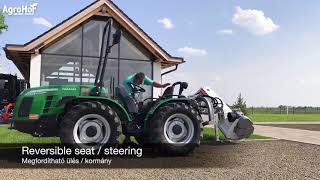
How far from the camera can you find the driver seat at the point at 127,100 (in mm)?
7973

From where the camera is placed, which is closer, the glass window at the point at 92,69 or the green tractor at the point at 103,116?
the green tractor at the point at 103,116

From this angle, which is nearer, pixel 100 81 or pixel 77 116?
pixel 77 116

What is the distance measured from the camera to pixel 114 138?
7.38m

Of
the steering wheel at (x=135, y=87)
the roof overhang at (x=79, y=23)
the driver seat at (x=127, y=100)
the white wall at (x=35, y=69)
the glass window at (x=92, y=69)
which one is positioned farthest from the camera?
the glass window at (x=92, y=69)

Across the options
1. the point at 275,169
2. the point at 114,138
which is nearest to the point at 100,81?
the point at 114,138

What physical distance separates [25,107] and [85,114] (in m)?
1.22

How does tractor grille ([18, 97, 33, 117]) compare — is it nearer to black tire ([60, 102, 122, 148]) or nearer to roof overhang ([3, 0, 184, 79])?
black tire ([60, 102, 122, 148])

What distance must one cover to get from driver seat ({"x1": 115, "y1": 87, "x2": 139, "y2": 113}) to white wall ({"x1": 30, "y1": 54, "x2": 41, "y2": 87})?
878 cm

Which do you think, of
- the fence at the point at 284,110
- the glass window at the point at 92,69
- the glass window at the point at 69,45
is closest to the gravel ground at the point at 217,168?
the glass window at the point at 92,69

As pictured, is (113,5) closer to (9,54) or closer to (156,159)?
(9,54)

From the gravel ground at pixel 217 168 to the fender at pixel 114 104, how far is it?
85cm

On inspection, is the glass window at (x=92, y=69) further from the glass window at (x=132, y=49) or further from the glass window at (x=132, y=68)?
the glass window at (x=132, y=49)

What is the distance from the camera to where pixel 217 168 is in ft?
22.5

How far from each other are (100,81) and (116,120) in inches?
35.4
